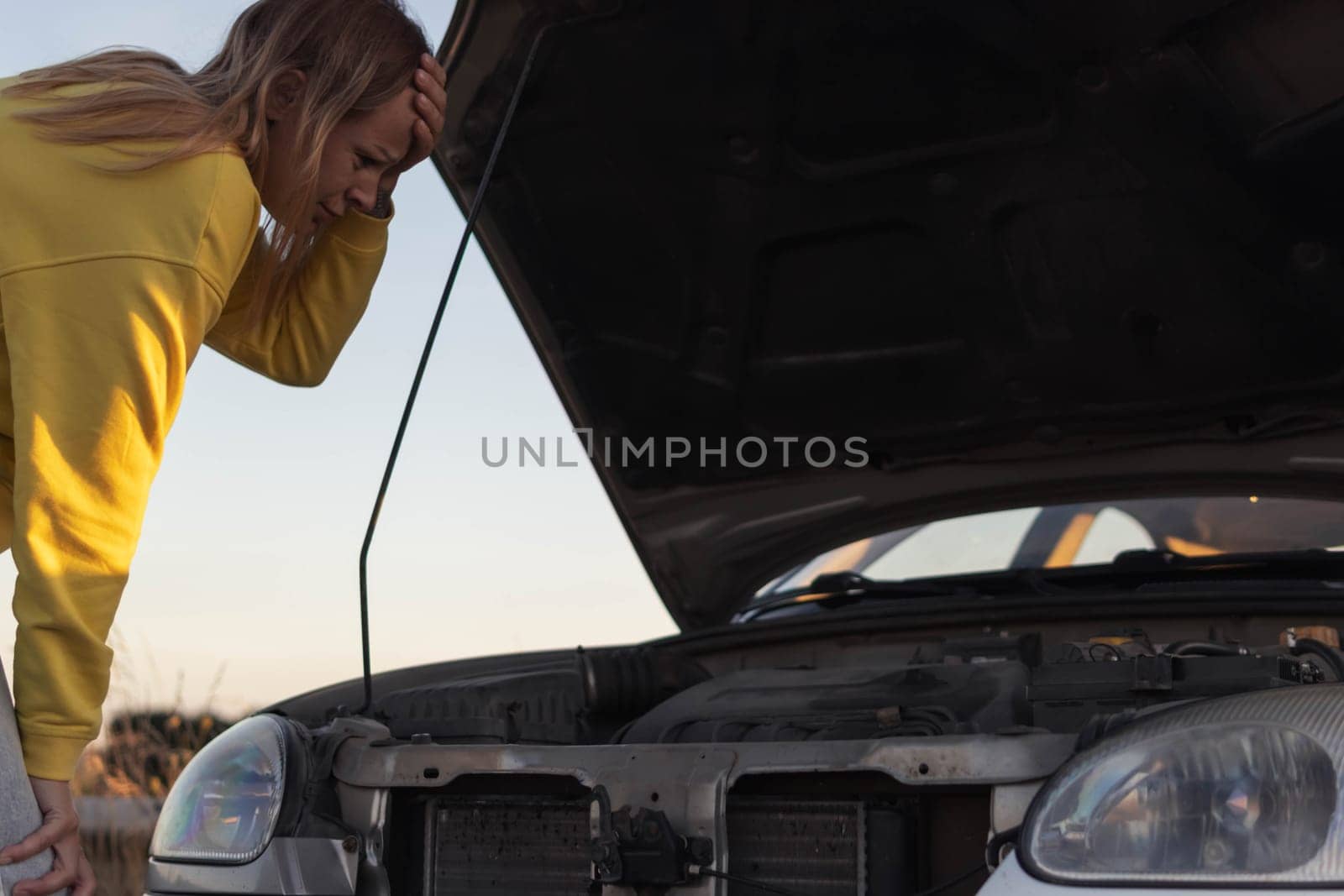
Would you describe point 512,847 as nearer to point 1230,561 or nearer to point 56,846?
point 56,846

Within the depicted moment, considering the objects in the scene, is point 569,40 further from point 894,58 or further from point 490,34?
point 894,58

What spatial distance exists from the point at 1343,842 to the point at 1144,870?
184mm

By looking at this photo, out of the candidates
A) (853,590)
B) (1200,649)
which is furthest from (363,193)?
(853,590)

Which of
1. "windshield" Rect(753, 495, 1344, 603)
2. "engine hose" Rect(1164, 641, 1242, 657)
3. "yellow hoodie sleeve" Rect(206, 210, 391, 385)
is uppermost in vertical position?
"yellow hoodie sleeve" Rect(206, 210, 391, 385)

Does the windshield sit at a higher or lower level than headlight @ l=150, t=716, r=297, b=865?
higher

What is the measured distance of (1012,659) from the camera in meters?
2.32

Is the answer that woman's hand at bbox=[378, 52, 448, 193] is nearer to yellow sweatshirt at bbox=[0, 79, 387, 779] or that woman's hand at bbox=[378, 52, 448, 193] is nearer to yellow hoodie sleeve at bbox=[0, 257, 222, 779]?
yellow sweatshirt at bbox=[0, 79, 387, 779]

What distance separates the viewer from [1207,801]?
1409 mm

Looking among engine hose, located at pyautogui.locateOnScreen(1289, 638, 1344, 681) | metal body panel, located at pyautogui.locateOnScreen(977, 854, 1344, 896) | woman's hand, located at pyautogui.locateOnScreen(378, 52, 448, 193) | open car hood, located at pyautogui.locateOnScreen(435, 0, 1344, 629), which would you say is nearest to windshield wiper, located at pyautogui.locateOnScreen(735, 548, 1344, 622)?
open car hood, located at pyautogui.locateOnScreen(435, 0, 1344, 629)

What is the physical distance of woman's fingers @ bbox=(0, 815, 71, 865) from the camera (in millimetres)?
1287

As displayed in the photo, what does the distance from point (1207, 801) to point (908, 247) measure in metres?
1.66

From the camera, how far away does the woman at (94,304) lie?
1338 mm

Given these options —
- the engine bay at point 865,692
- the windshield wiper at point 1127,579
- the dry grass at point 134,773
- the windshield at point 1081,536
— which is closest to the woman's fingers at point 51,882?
the engine bay at point 865,692

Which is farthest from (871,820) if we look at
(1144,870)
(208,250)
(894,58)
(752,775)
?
(894,58)
